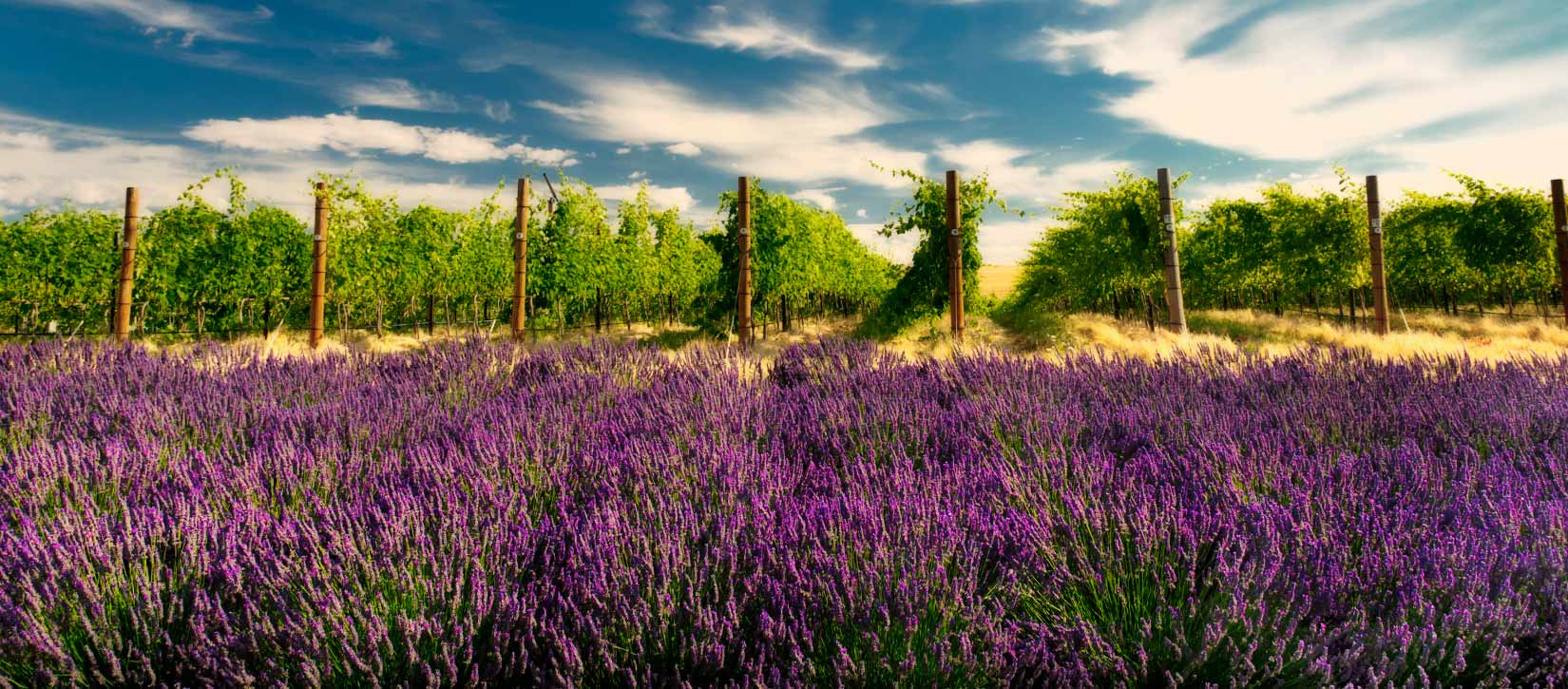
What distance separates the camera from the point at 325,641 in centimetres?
138

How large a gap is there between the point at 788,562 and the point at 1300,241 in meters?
23.5

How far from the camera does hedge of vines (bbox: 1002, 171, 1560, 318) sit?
16.5m

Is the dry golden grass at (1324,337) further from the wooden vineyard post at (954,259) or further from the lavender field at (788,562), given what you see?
the lavender field at (788,562)

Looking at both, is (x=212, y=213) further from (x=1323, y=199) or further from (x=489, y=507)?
(x=1323, y=199)

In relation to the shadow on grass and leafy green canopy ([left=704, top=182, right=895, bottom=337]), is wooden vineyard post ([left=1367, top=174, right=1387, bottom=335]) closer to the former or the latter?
the shadow on grass

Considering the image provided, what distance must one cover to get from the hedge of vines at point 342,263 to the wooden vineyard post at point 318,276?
4926 mm

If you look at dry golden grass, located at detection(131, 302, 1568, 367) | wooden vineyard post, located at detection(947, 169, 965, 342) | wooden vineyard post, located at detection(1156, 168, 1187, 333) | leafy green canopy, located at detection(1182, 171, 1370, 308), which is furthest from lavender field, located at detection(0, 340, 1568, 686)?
leafy green canopy, located at detection(1182, 171, 1370, 308)

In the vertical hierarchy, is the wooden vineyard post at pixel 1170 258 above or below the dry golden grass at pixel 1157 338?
above

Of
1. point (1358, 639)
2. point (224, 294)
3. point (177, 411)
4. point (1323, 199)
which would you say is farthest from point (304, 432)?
point (1323, 199)

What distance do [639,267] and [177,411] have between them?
1706 cm

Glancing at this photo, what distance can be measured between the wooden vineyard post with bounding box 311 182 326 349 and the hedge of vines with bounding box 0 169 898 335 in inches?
194

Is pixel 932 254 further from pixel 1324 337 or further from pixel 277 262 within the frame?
pixel 277 262

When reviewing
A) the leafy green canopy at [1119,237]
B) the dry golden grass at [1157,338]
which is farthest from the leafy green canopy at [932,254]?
the leafy green canopy at [1119,237]

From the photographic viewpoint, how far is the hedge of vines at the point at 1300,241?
1655 cm
